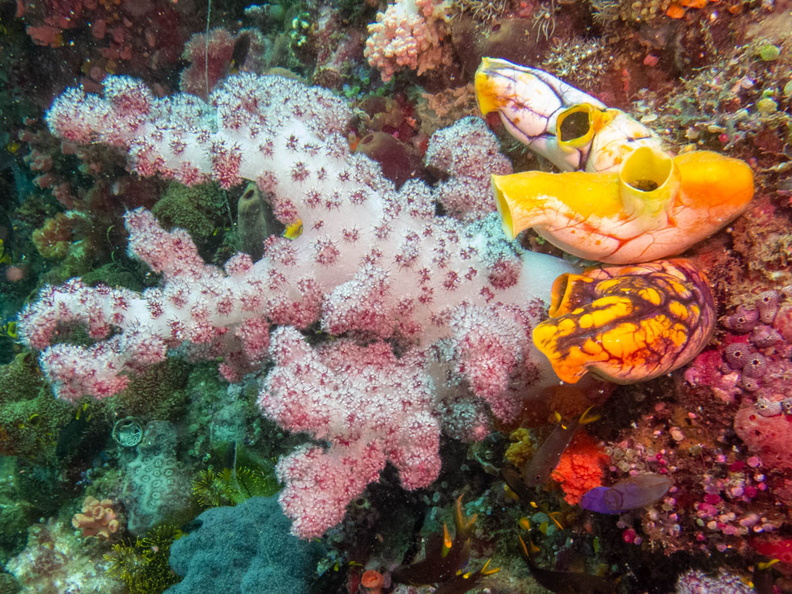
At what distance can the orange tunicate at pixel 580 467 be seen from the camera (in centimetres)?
245

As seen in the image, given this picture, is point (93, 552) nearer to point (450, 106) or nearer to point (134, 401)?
point (134, 401)

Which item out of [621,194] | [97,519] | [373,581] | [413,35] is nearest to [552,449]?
[621,194]

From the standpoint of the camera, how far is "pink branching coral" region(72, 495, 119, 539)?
187 inches

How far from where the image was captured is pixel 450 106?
3.67 m

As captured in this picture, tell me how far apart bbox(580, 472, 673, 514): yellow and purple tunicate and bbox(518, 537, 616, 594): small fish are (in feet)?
1.34

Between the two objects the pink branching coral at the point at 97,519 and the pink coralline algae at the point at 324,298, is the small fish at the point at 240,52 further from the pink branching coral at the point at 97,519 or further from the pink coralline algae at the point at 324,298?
the pink branching coral at the point at 97,519

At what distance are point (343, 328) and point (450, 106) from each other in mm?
2126

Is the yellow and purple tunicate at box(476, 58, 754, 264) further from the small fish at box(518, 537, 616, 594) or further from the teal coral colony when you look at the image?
the small fish at box(518, 537, 616, 594)

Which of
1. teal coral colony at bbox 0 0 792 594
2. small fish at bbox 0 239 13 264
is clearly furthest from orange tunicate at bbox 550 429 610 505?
small fish at bbox 0 239 13 264

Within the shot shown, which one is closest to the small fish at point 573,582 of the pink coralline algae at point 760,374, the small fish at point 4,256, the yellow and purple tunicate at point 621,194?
the pink coralline algae at point 760,374

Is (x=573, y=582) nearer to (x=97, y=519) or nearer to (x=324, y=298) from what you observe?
(x=324, y=298)

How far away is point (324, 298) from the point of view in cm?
286

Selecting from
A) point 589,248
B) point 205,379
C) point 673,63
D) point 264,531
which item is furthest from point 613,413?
point 205,379

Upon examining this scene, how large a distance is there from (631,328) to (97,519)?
5.47m
